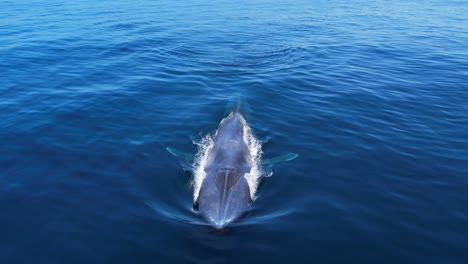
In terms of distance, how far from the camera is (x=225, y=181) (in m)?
16.9

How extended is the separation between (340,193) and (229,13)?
55.1m

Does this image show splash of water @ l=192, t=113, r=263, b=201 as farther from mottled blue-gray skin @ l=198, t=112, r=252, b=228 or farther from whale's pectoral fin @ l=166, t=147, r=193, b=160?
whale's pectoral fin @ l=166, t=147, r=193, b=160

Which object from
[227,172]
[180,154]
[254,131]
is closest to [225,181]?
[227,172]

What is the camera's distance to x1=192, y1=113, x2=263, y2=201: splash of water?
1758 centimetres

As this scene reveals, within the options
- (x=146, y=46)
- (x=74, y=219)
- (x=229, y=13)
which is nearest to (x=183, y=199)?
(x=74, y=219)

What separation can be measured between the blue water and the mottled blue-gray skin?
642 mm

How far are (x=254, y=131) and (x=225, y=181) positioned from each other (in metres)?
7.49

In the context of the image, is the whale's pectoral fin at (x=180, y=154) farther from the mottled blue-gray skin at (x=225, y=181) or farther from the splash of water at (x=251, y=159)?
the mottled blue-gray skin at (x=225, y=181)

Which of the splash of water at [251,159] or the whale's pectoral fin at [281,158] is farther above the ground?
the whale's pectoral fin at [281,158]

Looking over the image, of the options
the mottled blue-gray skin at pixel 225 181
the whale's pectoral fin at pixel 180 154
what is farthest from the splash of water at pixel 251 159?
the whale's pectoral fin at pixel 180 154

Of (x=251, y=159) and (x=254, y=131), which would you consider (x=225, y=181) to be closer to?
(x=251, y=159)

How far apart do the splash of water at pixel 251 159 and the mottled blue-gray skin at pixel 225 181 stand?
27cm

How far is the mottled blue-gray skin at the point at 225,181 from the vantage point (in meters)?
15.3

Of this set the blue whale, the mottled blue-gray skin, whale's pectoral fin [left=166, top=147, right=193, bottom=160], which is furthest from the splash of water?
whale's pectoral fin [left=166, top=147, right=193, bottom=160]
